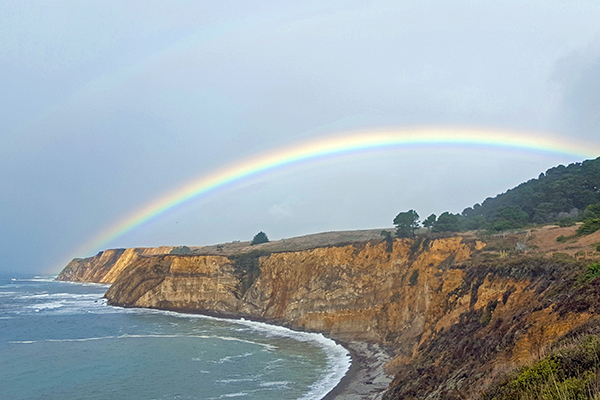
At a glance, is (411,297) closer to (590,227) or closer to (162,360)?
(590,227)

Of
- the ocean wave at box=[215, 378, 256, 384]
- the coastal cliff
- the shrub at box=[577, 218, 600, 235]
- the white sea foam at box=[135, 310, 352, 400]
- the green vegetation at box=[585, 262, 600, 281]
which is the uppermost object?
the shrub at box=[577, 218, 600, 235]

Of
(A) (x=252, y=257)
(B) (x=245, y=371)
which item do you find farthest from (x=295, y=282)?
(B) (x=245, y=371)

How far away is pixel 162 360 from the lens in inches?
1289

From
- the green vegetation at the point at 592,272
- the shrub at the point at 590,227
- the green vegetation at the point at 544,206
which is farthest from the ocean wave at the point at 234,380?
the green vegetation at the point at 544,206

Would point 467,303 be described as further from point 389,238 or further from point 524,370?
point 389,238

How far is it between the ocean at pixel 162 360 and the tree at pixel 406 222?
17606mm

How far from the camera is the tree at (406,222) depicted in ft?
163

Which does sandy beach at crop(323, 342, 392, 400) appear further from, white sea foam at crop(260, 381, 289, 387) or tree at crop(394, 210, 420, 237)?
tree at crop(394, 210, 420, 237)

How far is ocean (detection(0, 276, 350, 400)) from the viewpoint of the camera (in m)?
25.1

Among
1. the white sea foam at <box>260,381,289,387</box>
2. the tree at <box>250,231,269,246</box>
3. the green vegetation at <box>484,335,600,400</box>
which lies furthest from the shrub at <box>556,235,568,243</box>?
the tree at <box>250,231,269,246</box>

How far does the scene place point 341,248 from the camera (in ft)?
167

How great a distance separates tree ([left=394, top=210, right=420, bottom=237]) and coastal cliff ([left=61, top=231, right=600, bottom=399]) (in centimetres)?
392

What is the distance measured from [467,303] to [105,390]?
952 inches

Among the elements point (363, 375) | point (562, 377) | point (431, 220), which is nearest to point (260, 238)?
point (431, 220)
